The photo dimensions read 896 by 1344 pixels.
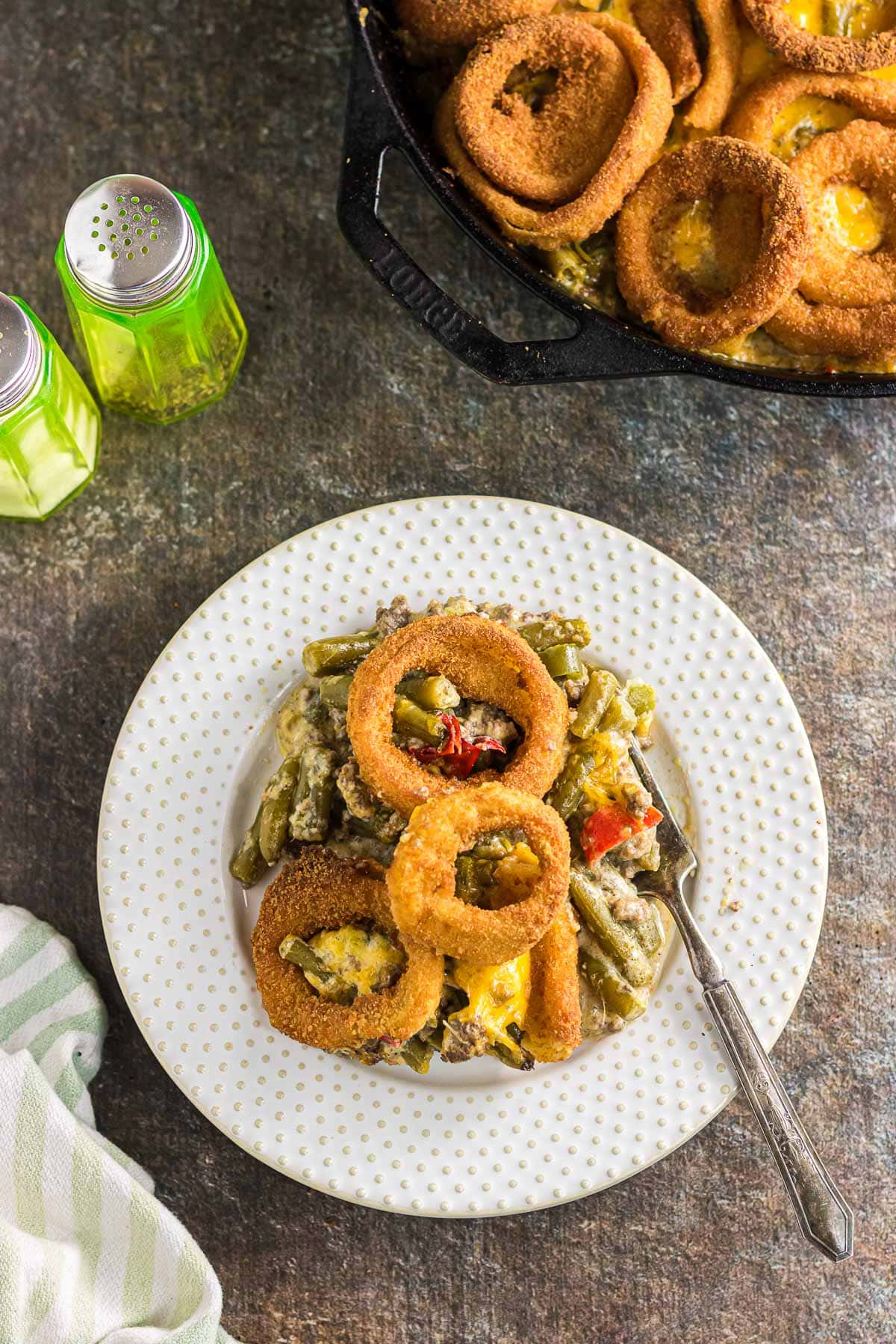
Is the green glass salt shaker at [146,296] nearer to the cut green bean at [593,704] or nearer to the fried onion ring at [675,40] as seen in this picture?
the fried onion ring at [675,40]

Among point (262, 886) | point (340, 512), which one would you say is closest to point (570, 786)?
point (262, 886)

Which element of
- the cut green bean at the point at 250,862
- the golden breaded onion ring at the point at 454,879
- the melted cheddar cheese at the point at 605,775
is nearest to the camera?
the golden breaded onion ring at the point at 454,879

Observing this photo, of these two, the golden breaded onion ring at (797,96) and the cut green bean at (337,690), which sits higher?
the golden breaded onion ring at (797,96)

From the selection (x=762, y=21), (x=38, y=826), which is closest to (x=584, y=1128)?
(x=38, y=826)

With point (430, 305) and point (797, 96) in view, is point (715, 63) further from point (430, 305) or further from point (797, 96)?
point (430, 305)

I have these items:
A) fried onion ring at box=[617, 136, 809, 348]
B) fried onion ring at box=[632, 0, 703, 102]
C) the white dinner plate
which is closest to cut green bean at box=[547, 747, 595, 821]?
the white dinner plate

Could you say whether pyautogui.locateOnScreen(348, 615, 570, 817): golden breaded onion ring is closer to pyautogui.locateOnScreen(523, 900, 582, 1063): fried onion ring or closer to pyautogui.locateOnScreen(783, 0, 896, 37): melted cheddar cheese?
pyautogui.locateOnScreen(523, 900, 582, 1063): fried onion ring

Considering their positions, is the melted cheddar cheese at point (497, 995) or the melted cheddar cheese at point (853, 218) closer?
the melted cheddar cheese at point (497, 995)

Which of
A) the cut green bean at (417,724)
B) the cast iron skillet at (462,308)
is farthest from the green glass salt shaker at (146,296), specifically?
the cut green bean at (417,724)
